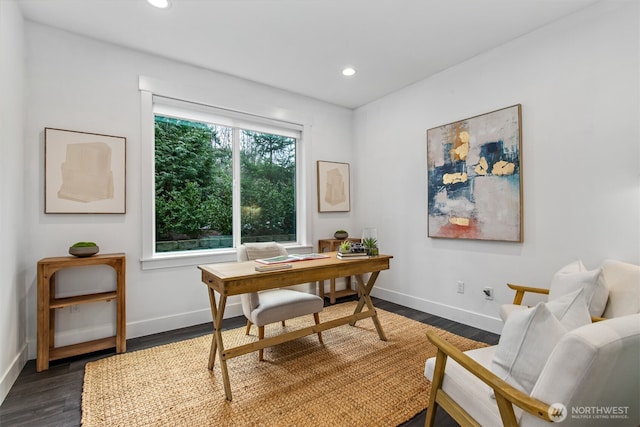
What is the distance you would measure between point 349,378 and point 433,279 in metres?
1.85

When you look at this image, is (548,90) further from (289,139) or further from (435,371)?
(289,139)

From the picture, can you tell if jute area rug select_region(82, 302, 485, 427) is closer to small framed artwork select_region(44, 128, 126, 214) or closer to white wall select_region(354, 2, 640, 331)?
white wall select_region(354, 2, 640, 331)

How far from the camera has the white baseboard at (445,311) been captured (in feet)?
9.90

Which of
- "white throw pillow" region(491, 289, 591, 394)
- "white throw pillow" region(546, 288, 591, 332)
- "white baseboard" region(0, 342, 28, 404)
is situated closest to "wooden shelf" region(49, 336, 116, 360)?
"white baseboard" region(0, 342, 28, 404)

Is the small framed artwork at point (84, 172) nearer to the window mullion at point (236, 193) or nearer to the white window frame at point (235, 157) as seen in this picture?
the white window frame at point (235, 157)

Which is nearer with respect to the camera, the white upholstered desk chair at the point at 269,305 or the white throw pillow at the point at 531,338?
the white throw pillow at the point at 531,338

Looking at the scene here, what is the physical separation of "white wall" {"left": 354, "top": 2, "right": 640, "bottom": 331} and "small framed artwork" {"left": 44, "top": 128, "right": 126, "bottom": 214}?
10.6ft

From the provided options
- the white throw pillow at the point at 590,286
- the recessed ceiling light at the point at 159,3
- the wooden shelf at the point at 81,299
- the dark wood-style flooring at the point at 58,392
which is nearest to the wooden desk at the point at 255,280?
the dark wood-style flooring at the point at 58,392

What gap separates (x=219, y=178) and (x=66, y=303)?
1.87 meters

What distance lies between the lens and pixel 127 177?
2.94 meters

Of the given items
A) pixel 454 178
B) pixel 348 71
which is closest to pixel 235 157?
pixel 348 71

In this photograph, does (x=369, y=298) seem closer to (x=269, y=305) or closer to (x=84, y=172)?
(x=269, y=305)

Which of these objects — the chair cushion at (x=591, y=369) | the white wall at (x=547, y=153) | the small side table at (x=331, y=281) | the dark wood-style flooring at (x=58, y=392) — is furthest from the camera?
the small side table at (x=331, y=281)

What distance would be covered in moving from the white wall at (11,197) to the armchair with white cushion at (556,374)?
9.05ft
